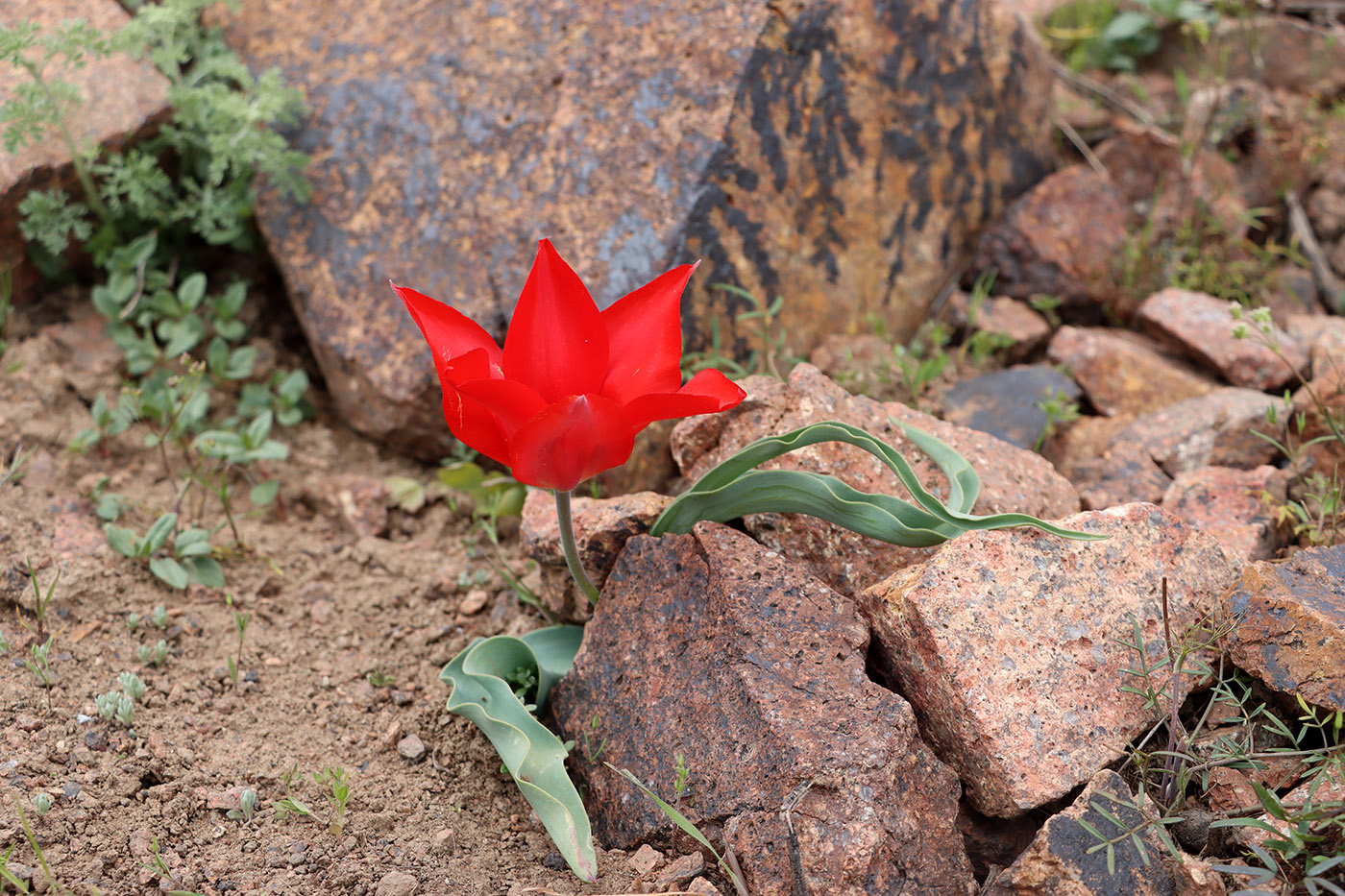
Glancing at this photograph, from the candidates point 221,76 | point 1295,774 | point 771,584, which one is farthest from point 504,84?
point 1295,774

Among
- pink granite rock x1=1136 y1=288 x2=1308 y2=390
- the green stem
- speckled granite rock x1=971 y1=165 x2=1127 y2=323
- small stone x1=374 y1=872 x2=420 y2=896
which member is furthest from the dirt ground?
pink granite rock x1=1136 y1=288 x2=1308 y2=390

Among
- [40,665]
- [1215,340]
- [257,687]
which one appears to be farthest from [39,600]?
[1215,340]

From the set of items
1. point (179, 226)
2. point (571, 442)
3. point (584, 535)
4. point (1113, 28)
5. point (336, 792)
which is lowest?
point (336, 792)

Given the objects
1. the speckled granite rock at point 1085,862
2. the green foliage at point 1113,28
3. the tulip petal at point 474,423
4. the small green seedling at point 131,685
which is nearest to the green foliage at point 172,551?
the small green seedling at point 131,685

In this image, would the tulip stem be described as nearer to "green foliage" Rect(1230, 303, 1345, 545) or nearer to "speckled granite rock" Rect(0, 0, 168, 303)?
"green foliage" Rect(1230, 303, 1345, 545)

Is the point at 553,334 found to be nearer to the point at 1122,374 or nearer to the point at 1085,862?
the point at 1085,862

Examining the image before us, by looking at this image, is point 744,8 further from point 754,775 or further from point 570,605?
point 754,775
